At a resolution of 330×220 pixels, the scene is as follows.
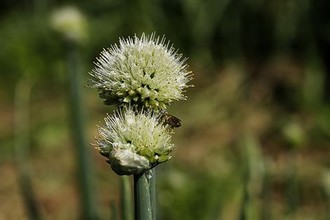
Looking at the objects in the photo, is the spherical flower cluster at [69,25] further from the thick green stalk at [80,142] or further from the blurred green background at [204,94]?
the blurred green background at [204,94]

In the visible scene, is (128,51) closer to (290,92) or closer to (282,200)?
(282,200)

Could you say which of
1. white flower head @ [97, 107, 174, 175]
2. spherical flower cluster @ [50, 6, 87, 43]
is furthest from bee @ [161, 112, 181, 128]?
spherical flower cluster @ [50, 6, 87, 43]

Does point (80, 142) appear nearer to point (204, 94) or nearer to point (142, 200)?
point (142, 200)

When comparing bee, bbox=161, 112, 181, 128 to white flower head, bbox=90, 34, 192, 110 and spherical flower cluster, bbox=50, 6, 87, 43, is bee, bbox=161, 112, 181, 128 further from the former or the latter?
spherical flower cluster, bbox=50, 6, 87, 43

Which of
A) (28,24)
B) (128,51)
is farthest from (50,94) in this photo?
(128,51)

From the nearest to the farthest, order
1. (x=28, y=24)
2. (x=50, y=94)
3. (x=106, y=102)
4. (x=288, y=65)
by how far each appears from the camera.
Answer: (x=106, y=102)
(x=288, y=65)
(x=50, y=94)
(x=28, y=24)

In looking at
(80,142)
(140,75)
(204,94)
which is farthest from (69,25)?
(204,94)
